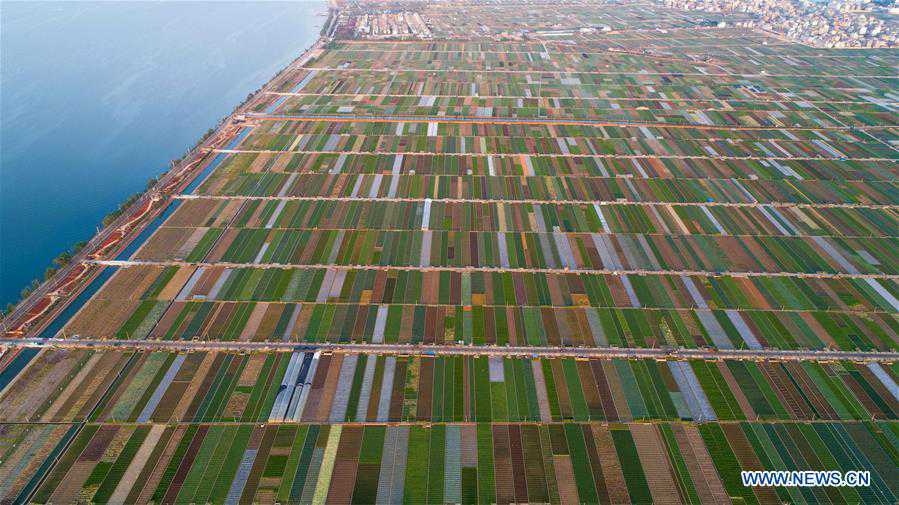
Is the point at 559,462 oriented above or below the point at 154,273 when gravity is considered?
below

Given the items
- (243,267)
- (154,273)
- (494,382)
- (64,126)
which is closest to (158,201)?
(154,273)

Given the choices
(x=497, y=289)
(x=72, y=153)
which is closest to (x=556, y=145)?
(x=497, y=289)

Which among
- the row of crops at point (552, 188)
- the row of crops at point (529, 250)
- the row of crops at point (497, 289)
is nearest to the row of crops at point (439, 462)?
the row of crops at point (497, 289)

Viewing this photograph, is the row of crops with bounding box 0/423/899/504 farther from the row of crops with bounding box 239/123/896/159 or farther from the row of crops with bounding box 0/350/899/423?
the row of crops with bounding box 239/123/896/159

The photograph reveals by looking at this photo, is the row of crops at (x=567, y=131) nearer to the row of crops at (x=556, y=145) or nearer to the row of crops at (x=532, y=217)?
the row of crops at (x=556, y=145)

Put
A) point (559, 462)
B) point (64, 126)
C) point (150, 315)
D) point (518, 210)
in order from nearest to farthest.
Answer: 1. point (559, 462)
2. point (150, 315)
3. point (518, 210)
4. point (64, 126)

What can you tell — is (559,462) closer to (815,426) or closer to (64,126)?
(815,426)
